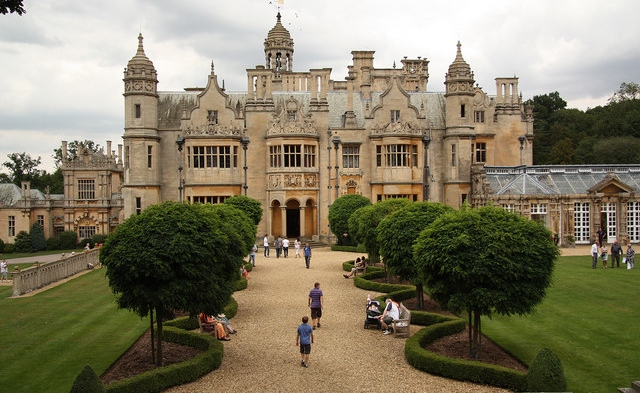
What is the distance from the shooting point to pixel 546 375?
14.8 metres

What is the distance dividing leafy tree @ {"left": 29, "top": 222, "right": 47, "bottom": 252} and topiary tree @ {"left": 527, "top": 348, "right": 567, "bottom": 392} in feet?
202

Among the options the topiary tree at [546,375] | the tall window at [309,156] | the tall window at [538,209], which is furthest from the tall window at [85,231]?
the topiary tree at [546,375]

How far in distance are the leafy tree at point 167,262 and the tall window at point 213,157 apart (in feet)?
114

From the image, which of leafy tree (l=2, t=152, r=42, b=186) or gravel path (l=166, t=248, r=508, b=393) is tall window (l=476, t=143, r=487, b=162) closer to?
gravel path (l=166, t=248, r=508, b=393)

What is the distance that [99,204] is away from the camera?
70250 mm

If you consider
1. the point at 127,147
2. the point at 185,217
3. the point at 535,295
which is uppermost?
the point at 127,147

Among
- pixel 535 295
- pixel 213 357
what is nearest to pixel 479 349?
pixel 535 295

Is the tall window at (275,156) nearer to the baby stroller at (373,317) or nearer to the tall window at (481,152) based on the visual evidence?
the tall window at (481,152)

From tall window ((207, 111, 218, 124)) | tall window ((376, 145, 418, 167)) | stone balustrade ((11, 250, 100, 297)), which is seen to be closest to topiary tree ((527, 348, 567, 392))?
stone balustrade ((11, 250, 100, 297))

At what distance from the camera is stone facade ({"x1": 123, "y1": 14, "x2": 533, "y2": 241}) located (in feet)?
173

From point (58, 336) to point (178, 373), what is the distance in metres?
7.01

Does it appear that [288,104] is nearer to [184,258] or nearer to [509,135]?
[509,135]

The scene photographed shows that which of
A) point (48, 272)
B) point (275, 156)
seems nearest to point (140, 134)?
point (275, 156)

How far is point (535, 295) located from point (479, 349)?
2571mm
